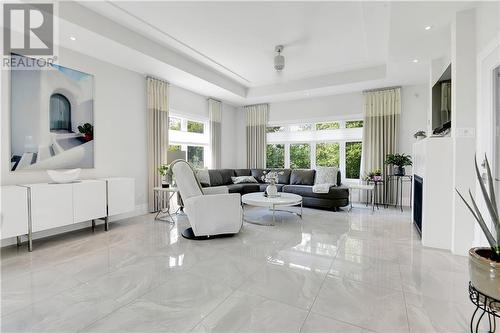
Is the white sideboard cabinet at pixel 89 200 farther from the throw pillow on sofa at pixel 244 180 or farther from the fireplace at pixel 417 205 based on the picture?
the fireplace at pixel 417 205

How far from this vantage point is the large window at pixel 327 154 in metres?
6.68

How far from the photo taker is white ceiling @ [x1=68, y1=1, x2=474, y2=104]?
313 cm

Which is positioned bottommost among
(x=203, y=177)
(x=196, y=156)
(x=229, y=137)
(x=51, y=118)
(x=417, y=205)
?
(x=417, y=205)

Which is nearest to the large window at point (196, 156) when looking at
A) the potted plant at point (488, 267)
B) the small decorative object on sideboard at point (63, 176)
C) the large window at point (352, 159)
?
the small decorative object on sideboard at point (63, 176)

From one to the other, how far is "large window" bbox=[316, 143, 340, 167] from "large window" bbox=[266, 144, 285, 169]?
1054 mm

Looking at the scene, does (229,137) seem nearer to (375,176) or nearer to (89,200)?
(375,176)

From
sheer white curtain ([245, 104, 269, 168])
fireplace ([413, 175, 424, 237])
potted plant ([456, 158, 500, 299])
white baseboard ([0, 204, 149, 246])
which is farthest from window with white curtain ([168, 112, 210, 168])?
potted plant ([456, 158, 500, 299])

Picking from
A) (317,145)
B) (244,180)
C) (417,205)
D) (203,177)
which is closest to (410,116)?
(317,145)

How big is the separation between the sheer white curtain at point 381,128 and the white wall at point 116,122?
16.9 ft

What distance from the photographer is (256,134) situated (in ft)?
24.7

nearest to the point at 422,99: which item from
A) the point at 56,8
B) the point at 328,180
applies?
the point at 328,180

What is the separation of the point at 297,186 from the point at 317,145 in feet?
5.97

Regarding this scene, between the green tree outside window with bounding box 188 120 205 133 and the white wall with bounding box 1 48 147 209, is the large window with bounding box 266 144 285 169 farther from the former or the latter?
the white wall with bounding box 1 48 147 209

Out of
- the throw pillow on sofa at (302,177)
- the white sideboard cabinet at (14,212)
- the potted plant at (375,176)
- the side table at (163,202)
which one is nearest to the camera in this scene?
the white sideboard cabinet at (14,212)
